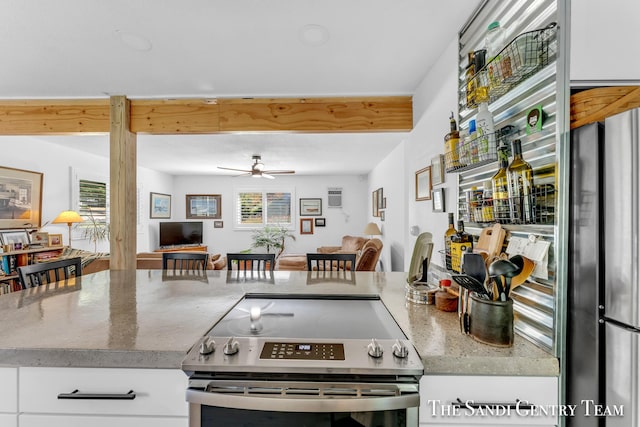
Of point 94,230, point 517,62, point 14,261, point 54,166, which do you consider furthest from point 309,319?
point 94,230

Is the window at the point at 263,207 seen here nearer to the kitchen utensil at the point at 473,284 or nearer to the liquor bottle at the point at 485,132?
the liquor bottle at the point at 485,132

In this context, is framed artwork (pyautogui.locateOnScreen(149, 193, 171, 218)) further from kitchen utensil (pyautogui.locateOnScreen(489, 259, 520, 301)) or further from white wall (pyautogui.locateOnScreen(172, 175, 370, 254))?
kitchen utensil (pyautogui.locateOnScreen(489, 259, 520, 301))

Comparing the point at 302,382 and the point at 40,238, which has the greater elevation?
the point at 40,238

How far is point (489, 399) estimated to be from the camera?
0.88 metres

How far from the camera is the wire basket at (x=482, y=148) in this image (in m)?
1.14

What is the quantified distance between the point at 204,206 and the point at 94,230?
2776 mm

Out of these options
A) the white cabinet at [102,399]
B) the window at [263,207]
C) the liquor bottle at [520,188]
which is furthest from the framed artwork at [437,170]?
the window at [263,207]

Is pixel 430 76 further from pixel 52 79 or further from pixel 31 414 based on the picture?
pixel 52 79

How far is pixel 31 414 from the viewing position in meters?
0.92

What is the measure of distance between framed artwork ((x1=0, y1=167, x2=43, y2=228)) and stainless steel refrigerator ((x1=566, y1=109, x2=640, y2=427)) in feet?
16.8

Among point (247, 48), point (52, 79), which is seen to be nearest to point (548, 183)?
point (247, 48)

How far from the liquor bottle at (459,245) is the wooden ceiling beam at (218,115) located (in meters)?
1.56

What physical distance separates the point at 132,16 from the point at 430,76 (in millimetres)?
1871

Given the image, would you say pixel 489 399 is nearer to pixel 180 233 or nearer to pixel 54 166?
pixel 54 166
